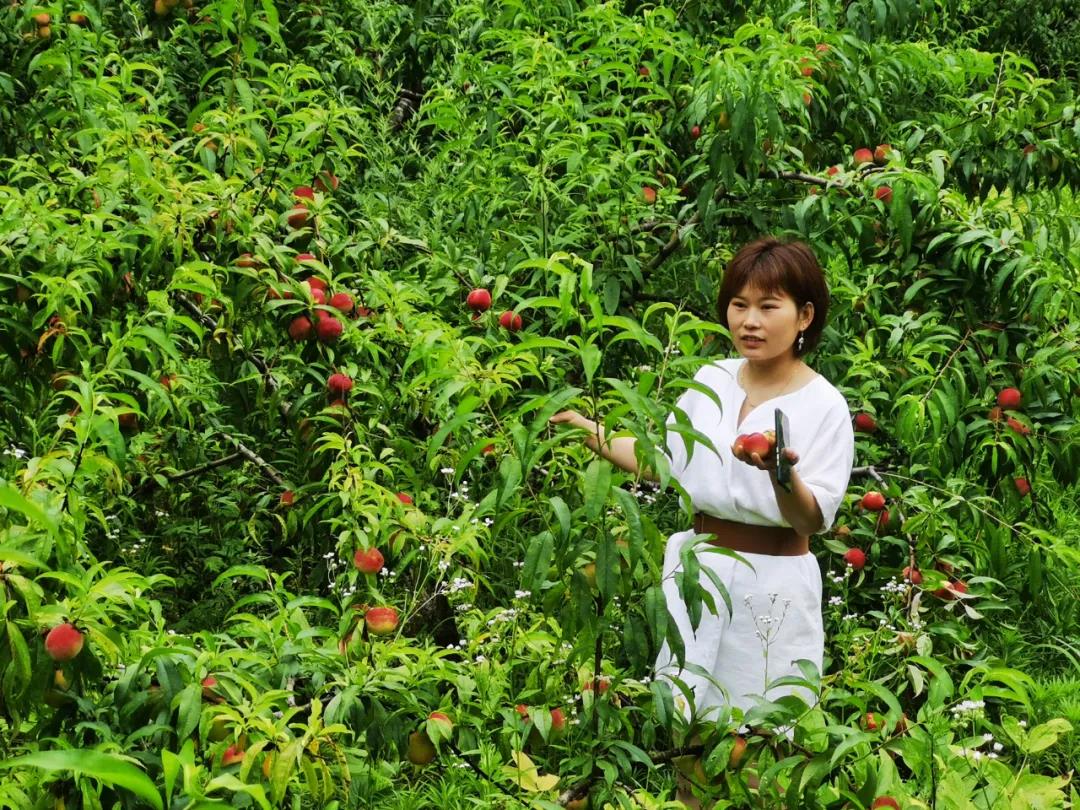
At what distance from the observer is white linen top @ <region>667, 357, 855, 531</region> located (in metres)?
2.45

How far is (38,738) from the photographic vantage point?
194cm

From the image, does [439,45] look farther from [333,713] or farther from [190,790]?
[190,790]

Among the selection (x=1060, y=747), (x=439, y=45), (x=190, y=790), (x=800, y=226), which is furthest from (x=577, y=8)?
(x=190, y=790)

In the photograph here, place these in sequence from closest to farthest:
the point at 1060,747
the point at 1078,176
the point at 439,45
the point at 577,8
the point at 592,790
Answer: the point at 592,790, the point at 1060,747, the point at 1078,176, the point at 577,8, the point at 439,45

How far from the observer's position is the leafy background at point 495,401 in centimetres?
199

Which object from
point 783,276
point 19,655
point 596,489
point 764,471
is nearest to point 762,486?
point 764,471

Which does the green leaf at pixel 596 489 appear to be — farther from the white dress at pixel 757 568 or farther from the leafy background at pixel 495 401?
the white dress at pixel 757 568

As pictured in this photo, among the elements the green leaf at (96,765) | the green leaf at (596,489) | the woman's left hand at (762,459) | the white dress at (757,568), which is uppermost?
the green leaf at (96,765)

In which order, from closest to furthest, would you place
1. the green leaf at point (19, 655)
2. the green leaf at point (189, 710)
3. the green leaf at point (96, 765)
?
the green leaf at point (96, 765)
the green leaf at point (19, 655)
the green leaf at point (189, 710)

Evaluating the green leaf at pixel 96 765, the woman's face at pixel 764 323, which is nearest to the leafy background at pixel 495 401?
the woman's face at pixel 764 323

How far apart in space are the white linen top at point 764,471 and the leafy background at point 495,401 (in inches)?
8.1

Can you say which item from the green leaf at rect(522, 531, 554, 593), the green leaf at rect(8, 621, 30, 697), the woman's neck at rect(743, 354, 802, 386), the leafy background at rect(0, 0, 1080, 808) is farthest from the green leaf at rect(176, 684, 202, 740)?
the woman's neck at rect(743, 354, 802, 386)

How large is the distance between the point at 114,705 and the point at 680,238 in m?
2.15

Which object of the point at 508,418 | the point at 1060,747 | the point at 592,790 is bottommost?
the point at 1060,747
